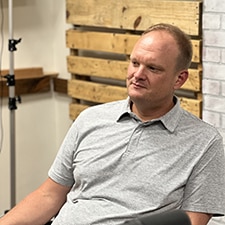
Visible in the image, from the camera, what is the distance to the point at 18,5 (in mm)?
3340

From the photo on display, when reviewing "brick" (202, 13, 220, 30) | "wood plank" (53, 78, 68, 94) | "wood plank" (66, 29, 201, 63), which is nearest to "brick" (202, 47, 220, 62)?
"brick" (202, 13, 220, 30)

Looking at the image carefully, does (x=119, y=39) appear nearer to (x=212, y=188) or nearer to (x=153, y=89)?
(x=153, y=89)

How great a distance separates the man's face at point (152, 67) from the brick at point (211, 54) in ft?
2.69

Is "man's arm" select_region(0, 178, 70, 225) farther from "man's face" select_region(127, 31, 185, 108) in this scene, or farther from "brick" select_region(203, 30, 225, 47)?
"brick" select_region(203, 30, 225, 47)

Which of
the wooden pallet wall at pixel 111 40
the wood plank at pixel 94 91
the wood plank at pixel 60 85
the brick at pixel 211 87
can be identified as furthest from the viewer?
the wood plank at pixel 60 85

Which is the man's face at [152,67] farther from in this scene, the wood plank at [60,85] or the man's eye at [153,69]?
the wood plank at [60,85]

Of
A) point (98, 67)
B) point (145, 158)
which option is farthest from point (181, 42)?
point (98, 67)

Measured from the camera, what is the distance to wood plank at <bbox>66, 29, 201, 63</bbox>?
2.94 metres

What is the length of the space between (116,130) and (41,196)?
351mm

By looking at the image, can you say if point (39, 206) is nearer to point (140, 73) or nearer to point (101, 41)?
point (140, 73)

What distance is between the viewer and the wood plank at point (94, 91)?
3064 millimetres

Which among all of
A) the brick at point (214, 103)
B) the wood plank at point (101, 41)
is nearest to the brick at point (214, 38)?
the brick at point (214, 103)

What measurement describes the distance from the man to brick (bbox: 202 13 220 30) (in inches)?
30.5

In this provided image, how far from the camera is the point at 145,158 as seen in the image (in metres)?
1.66
